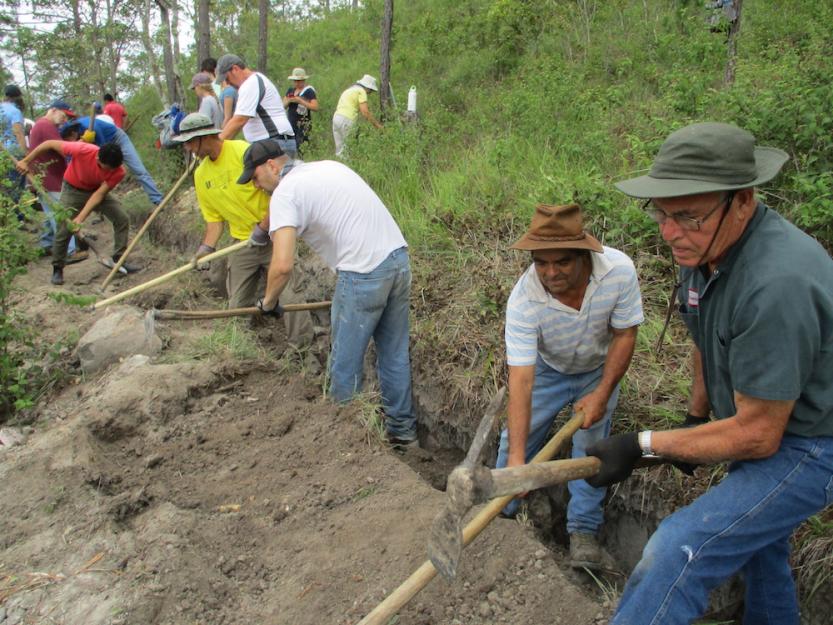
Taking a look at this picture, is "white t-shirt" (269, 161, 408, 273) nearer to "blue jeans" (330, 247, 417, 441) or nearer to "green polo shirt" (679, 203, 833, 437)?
"blue jeans" (330, 247, 417, 441)

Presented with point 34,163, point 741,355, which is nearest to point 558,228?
point 741,355

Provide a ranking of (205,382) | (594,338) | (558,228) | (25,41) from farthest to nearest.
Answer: (25,41)
(205,382)
(594,338)
(558,228)

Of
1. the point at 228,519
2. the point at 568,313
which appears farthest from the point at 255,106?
the point at 568,313

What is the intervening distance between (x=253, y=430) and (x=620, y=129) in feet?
13.4

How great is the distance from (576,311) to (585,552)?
1252mm

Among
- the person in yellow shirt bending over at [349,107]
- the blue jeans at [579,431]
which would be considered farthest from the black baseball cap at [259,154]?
the person in yellow shirt bending over at [349,107]

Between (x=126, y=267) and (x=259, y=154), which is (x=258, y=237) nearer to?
(x=259, y=154)

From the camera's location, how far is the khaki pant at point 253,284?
18.3ft

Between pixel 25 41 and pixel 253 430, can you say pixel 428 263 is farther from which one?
pixel 25 41

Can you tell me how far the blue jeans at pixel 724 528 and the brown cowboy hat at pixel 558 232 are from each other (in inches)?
41.0

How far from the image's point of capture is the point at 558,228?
2689 mm

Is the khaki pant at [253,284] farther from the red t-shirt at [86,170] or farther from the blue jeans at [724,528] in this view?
the blue jeans at [724,528]

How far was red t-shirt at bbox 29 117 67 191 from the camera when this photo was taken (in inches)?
322

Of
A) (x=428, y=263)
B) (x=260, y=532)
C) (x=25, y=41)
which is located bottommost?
(x=260, y=532)
